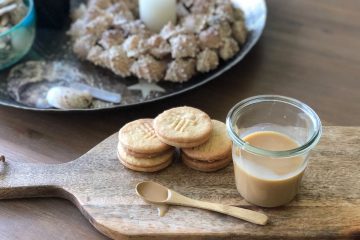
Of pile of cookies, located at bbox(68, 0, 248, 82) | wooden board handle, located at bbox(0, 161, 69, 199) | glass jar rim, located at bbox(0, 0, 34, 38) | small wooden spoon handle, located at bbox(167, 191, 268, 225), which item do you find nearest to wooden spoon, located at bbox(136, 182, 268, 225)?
small wooden spoon handle, located at bbox(167, 191, 268, 225)

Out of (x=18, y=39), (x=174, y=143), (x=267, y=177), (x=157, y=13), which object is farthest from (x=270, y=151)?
(x=18, y=39)

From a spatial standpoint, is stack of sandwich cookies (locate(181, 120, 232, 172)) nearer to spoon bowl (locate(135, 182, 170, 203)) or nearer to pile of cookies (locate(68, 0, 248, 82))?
spoon bowl (locate(135, 182, 170, 203))

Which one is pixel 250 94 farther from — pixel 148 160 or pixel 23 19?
pixel 23 19

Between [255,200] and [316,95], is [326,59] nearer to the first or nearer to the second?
[316,95]

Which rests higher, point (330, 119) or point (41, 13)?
point (41, 13)

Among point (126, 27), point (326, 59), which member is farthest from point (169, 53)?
point (326, 59)

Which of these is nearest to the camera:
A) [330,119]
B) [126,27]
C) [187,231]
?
[187,231]
